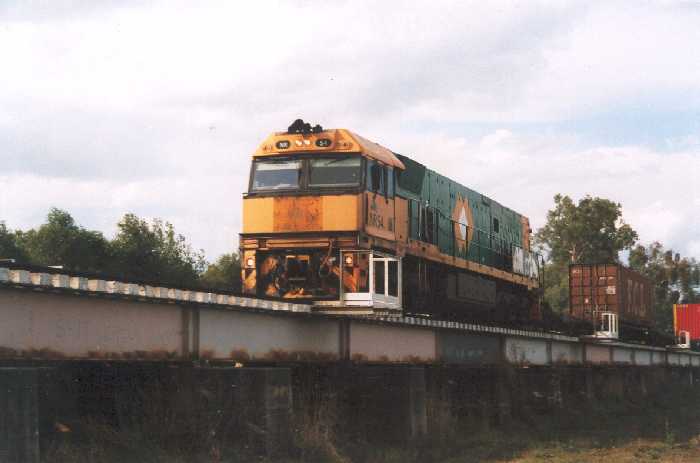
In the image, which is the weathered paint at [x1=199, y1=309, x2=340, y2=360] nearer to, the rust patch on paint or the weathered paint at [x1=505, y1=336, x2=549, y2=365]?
the rust patch on paint

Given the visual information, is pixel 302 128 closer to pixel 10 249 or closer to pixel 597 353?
pixel 597 353

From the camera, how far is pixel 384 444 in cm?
1709

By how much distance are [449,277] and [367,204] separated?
542 centimetres

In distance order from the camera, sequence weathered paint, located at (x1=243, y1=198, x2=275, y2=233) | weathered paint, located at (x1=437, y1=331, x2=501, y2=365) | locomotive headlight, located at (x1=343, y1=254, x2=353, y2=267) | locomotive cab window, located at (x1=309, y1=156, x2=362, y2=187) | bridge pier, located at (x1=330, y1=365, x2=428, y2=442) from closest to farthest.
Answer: locomotive headlight, located at (x1=343, y1=254, x2=353, y2=267) < bridge pier, located at (x1=330, y1=365, x2=428, y2=442) < weathered paint, located at (x1=243, y1=198, x2=275, y2=233) < locomotive cab window, located at (x1=309, y1=156, x2=362, y2=187) < weathered paint, located at (x1=437, y1=331, x2=501, y2=365)

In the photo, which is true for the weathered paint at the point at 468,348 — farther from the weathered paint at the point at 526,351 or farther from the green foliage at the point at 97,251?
the green foliage at the point at 97,251

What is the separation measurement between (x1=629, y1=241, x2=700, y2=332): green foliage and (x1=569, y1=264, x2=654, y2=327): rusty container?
60698 mm

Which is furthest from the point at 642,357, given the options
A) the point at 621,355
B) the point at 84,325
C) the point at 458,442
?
the point at 84,325

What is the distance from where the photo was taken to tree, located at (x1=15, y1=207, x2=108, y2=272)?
58875 mm

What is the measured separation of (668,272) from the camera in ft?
338

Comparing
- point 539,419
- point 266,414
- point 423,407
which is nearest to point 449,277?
point 539,419

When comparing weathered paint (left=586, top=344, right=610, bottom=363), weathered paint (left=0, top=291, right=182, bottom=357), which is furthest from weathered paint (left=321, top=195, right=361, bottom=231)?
weathered paint (left=586, top=344, right=610, bottom=363)

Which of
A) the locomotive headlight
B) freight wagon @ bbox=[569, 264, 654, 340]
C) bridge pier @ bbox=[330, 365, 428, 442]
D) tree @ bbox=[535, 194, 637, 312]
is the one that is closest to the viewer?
the locomotive headlight

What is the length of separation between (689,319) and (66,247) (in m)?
36.8

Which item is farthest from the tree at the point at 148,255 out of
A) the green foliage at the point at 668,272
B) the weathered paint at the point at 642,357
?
the green foliage at the point at 668,272
